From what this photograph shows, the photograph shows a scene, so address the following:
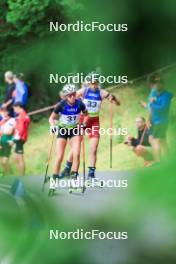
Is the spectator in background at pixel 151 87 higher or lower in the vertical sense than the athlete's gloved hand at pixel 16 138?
higher

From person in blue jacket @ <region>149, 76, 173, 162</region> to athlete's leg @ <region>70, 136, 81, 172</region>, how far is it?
11.1 inches

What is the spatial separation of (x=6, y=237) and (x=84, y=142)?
48 centimetres

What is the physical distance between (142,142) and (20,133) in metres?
0.48

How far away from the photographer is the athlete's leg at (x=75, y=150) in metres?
2.93

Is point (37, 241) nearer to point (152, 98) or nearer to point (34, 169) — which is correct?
point (34, 169)

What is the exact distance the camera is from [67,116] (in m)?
2.91

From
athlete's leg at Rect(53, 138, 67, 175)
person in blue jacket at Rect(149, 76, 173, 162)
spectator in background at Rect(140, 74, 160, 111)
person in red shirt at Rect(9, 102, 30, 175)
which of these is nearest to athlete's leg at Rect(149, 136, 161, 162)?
person in blue jacket at Rect(149, 76, 173, 162)

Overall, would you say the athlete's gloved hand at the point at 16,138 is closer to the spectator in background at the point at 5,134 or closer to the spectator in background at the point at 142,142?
the spectator in background at the point at 5,134

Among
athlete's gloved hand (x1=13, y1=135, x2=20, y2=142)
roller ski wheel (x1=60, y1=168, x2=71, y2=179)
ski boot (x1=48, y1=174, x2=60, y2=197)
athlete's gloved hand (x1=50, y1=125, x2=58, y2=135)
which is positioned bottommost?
ski boot (x1=48, y1=174, x2=60, y2=197)

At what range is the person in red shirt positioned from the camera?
2914mm

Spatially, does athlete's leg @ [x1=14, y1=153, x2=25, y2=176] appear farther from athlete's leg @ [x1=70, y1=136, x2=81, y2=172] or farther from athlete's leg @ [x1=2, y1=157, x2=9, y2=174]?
athlete's leg @ [x1=70, y1=136, x2=81, y2=172]

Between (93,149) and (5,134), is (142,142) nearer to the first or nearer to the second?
(93,149)

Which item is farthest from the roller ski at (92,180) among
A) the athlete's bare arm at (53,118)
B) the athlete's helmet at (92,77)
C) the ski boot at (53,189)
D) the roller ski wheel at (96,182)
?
the athlete's helmet at (92,77)

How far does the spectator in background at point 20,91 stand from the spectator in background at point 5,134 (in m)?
0.06
